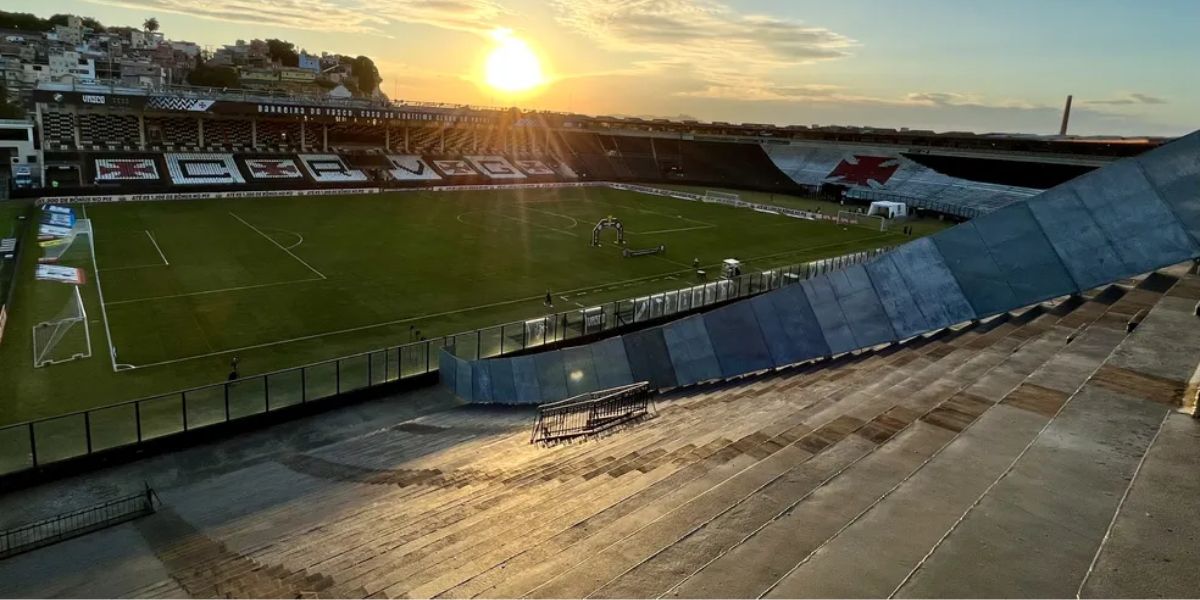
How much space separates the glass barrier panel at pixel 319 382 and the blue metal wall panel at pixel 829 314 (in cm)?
1334

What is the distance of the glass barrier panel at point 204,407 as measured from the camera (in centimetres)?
1836

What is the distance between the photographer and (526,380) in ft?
70.4

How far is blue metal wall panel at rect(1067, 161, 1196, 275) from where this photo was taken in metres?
13.9

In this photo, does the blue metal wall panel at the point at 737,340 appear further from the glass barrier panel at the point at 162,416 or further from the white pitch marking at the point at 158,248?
the white pitch marking at the point at 158,248

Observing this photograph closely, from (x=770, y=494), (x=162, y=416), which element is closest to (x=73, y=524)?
(x=162, y=416)

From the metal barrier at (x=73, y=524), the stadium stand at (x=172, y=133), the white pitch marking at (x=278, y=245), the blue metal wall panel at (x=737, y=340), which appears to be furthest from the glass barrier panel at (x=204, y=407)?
the stadium stand at (x=172, y=133)

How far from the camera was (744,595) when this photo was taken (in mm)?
6402

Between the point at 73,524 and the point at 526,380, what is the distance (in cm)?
1120

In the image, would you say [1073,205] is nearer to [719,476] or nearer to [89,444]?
[719,476]

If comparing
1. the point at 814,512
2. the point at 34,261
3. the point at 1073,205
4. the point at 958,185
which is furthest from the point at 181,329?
the point at 958,185

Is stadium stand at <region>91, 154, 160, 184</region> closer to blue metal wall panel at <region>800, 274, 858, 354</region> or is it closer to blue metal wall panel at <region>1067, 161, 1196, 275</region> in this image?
blue metal wall panel at <region>800, 274, 858, 354</region>

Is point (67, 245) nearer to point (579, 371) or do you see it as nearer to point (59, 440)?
point (59, 440)

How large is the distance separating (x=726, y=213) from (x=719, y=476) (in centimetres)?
5954

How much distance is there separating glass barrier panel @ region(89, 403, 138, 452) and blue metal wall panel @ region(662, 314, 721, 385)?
44.1ft
